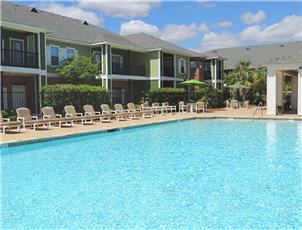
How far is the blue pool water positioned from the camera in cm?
594

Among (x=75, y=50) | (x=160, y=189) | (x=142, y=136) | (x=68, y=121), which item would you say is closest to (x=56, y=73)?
(x=75, y=50)

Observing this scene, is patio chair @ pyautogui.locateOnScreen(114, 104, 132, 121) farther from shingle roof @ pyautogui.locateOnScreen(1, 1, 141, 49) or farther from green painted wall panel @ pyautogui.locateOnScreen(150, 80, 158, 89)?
green painted wall panel @ pyautogui.locateOnScreen(150, 80, 158, 89)

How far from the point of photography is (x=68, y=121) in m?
18.6

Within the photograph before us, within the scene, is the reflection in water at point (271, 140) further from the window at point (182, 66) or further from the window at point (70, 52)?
the window at point (182, 66)

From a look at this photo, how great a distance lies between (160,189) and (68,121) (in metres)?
12.0

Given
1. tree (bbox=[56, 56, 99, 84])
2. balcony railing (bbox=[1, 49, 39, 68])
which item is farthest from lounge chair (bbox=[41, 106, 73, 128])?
tree (bbox=[56, 56, 99, 84])

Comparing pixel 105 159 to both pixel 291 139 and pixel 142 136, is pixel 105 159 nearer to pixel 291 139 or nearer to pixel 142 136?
pixel 142 136

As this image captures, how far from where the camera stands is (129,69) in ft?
110

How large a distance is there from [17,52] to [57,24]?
774 cm

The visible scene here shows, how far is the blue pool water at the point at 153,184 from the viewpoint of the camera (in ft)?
19.5

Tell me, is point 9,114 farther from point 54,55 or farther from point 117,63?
point 117,63

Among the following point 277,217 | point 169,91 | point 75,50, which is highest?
point 75,50

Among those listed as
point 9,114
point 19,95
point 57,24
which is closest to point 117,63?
point 57,24

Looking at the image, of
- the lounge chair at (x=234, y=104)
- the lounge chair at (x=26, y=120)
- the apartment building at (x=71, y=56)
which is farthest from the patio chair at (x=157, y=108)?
the lounge chair at (x=26, y=120)
